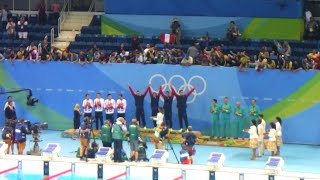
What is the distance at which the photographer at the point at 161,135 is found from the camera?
1255 inches

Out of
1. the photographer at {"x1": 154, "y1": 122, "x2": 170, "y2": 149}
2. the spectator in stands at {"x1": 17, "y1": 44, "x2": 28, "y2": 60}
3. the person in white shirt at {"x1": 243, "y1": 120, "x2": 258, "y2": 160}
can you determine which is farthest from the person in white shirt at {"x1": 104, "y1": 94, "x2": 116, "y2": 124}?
the person in white shirt at {"x1": 243, "y1": 120, "x2": 258, "y2": 160}

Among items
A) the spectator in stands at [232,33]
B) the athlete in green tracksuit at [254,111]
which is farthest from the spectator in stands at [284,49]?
the athlete in green tracksuit at [254,111]

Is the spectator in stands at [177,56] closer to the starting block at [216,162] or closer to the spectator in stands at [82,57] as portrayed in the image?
the spectator in stands at [82,57]

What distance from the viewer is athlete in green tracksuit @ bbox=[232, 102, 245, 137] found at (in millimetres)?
35562

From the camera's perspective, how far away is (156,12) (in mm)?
41938

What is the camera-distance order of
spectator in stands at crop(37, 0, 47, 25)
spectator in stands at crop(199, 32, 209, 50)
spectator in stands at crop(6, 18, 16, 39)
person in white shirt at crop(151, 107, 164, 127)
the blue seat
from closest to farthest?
person in white shirt at crop(151, 107, 164, 127), spectator in stands at crop(199, 32, 209, 50), spectator in stands at crop(6, 18, 16, 39), spectator in stands at crop(37, 0, 47, 25), the blue seat

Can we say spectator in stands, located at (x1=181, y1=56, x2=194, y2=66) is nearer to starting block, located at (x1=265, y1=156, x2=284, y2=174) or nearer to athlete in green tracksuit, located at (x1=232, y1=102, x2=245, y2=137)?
athlete in green tracksuit, located at (x1=232, y1=102, x2=245, y2=137)

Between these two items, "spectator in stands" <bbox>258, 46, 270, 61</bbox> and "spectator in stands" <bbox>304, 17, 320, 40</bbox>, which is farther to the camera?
"spectator in stands" <bbox>304, 17, 320, 40</bbox>

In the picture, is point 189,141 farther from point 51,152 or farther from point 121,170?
point 51,152

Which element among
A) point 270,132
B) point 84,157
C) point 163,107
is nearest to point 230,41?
point 163,107

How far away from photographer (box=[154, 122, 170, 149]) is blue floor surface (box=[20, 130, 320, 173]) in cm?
66

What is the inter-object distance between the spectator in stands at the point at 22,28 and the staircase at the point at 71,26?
1.39 m

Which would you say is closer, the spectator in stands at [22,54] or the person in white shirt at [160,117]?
the person in white shirt at [160,117]

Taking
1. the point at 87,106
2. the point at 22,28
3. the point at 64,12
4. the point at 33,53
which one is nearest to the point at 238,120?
the point at 87,106
